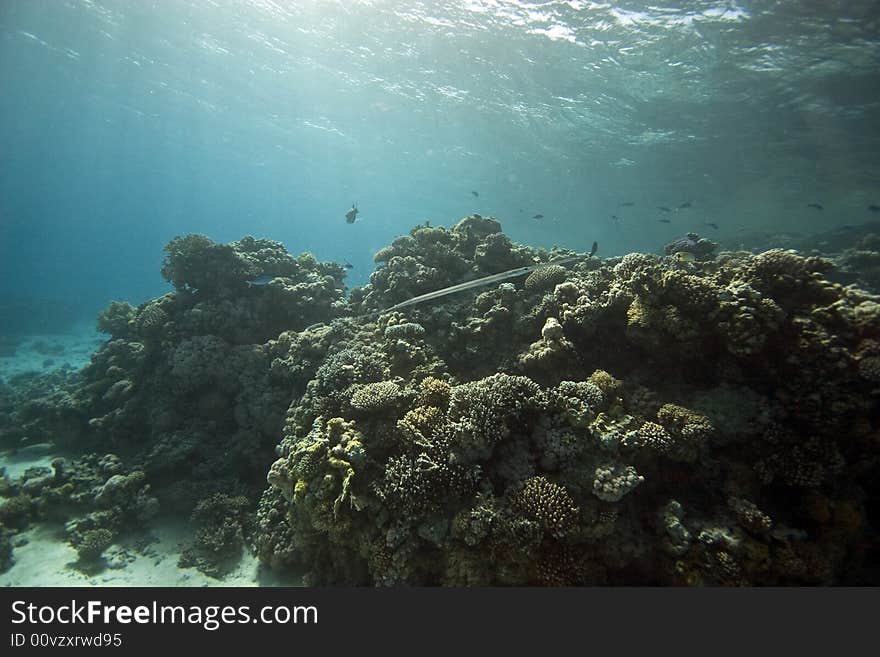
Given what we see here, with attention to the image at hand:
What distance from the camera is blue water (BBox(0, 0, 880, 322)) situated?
19.5 meters

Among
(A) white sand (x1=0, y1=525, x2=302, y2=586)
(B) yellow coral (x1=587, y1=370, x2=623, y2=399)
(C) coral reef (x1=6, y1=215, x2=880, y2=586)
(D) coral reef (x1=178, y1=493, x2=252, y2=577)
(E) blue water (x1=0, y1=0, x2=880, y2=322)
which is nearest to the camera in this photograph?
(C) coral reef (x1=6, y1=215, x2=880, y2=586)

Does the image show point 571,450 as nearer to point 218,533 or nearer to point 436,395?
point 436,395

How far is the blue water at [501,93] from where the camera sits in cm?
1950

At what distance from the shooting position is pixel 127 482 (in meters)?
9.14

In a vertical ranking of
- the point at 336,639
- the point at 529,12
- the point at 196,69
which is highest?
the point at 529,12

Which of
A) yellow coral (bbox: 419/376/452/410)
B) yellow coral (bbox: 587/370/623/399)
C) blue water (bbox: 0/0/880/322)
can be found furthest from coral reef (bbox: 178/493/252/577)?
blue water (bbox: 0/0/880/322)

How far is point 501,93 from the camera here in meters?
28.8

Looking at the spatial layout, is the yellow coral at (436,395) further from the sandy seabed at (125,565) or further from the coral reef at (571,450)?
the sandy seabed at (125,565)

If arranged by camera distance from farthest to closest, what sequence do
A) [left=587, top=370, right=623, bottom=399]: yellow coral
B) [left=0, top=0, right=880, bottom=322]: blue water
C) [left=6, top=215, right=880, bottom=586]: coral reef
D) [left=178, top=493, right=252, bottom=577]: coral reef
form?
[left=0, top=0, right=880, bottom=322]: blue water, [left=178, top=493, right=252, bottom=577]: coral reef, [left=587, top=370, right=623, bottom=399]: yellow coral, [left=6, top=215, right=880, bottom=586]: coral reef

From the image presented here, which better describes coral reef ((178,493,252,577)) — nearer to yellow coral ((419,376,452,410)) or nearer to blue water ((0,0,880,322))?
yellow coral ((419,376,452,410))

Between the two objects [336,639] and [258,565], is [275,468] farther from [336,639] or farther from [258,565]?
[336,639]

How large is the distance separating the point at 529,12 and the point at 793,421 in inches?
897

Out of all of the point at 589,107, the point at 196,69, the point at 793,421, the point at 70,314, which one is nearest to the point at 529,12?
the point at 589,107

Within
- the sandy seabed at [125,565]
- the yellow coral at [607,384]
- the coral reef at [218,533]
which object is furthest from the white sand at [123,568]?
the yellow coral at [607,384]
